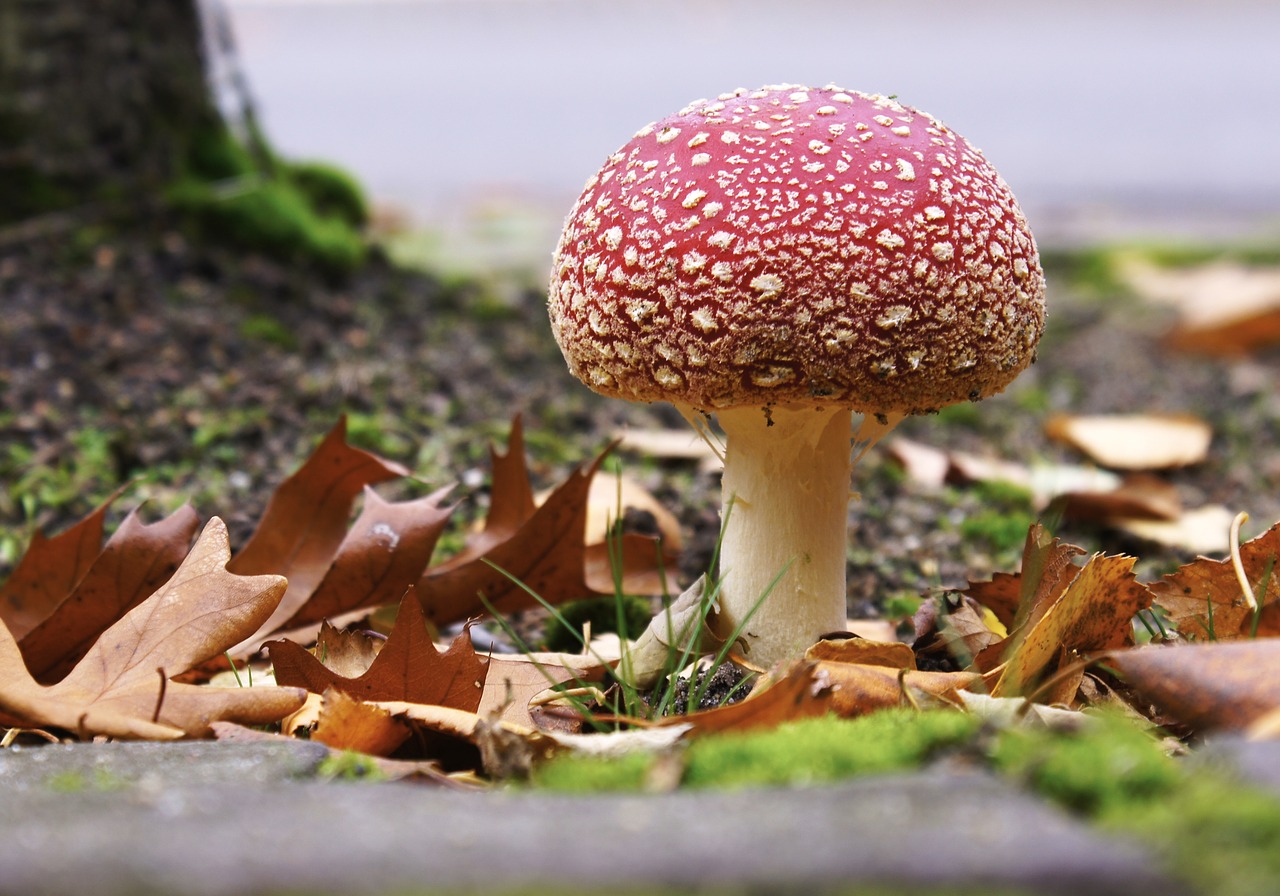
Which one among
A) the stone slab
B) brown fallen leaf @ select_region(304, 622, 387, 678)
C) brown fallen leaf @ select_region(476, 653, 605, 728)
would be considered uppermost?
the stone slab

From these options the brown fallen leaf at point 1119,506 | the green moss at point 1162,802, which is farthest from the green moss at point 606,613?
the green moss at point 1162,802

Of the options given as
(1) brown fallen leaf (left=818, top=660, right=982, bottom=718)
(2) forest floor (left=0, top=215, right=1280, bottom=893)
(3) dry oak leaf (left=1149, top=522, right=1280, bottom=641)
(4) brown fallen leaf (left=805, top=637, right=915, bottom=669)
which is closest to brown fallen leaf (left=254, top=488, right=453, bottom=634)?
(2) forest floor (left=0, top=215, right=1280, bottom=893)

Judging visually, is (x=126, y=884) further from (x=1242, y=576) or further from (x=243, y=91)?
(x=243, y=91)

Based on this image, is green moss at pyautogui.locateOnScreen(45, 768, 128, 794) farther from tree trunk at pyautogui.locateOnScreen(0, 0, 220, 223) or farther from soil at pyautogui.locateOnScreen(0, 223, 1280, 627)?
tree trunk at pyautogui.locateOnScreen(0, 0, 220, 223)

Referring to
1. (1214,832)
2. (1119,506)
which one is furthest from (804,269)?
(1119,506)

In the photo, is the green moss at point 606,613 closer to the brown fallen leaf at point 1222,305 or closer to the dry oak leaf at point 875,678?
the dry oak leaf at point 875,678
